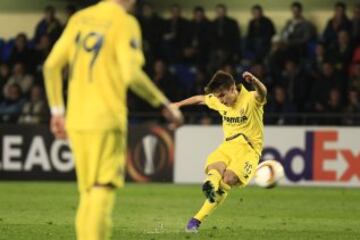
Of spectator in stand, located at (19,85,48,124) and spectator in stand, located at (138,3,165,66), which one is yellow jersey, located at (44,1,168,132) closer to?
spectator in stand, located at (19,85,48,124)

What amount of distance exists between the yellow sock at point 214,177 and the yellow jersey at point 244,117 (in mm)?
646

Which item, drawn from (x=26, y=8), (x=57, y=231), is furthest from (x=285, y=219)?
(x=26, y=8)

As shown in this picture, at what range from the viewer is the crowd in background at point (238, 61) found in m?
18.6

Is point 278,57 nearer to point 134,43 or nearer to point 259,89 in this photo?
point 259,89

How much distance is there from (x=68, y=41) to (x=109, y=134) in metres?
0.67

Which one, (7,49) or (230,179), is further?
(7,49)

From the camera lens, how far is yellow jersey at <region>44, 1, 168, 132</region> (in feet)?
21.6

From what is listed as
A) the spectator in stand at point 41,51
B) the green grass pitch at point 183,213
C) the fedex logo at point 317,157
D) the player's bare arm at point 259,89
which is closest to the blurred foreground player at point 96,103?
the green grass pitch at point 183,213

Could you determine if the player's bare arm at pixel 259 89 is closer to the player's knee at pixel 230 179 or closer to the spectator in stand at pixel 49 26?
the player's knee at pixel 230 179

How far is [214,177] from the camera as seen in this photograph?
10.8 m

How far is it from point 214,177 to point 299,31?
9494mm

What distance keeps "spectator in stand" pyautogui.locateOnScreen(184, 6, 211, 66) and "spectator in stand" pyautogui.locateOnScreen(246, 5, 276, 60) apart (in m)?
0.85

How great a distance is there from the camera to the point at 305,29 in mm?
19797

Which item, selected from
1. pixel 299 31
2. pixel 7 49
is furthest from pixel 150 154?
pixel 7 49
